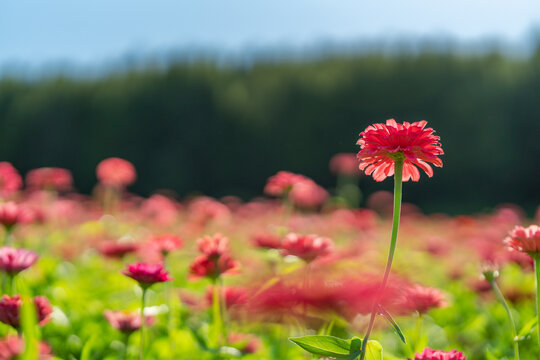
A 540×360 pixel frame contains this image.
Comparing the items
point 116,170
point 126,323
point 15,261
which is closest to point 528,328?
point 126,323

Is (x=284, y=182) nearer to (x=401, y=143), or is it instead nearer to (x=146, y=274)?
(x=146, y=274)

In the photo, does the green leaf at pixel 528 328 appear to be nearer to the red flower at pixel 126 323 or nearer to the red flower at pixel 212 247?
the red flower at pixel 212 247

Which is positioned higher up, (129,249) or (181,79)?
(181,79)

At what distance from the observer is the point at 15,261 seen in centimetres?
83

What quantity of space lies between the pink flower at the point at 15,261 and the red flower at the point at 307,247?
0.44 m

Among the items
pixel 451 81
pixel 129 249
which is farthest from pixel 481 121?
pixel 129 249

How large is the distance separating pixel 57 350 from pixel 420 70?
43.8 ft

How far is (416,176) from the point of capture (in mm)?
759

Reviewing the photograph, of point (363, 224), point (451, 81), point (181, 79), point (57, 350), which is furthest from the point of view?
point (181, 79)

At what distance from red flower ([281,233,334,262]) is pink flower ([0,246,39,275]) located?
1.43 feet

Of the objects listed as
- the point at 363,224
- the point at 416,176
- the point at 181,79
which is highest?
the point at 181,79

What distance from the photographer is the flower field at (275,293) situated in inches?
26.2

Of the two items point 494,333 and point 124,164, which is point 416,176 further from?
point 124,164

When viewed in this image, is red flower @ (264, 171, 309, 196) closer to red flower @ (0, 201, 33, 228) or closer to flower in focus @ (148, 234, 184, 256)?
flower in focus @ (148, 234, 184, 256)
